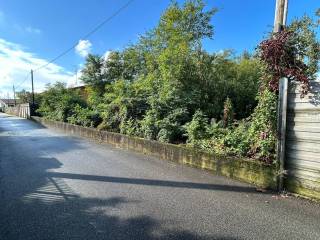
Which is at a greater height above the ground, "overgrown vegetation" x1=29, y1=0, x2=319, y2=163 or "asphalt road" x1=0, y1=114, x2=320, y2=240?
"overgrown vegetation" x1=29, y1=0, x2=319, y2=163

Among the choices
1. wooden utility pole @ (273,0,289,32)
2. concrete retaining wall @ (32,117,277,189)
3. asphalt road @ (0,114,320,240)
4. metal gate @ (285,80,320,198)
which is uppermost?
wooden utility pole @ (273,0,289,32)

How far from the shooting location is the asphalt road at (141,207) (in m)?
3.21

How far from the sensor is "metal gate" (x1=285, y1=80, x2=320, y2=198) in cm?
423

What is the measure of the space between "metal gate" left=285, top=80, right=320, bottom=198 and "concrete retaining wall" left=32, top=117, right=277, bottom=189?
1.21 ft

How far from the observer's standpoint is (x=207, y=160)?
621 centimetres

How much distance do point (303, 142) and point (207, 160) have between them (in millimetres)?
2321

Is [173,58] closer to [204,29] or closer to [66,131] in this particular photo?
[204,29]

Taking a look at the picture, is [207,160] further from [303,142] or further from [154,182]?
[303,142]

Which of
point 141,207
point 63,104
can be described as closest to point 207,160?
point 141,207

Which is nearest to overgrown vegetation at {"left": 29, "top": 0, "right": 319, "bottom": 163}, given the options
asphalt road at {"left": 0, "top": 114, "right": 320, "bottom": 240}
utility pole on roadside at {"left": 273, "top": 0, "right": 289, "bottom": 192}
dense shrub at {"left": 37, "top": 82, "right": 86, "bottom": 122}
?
utility pole on roadside at {"left": 273, "top": 0, "right": 289, "bottom": 192}

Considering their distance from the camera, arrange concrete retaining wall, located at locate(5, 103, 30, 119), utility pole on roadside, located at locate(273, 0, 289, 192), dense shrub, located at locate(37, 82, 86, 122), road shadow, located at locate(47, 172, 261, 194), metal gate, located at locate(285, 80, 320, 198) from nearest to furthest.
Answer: metal gate, located at locate(285, 80, 320, 198), utility pole on roadside, located at locate(273, 0, 289, 192), road shadow, located at locate(47, 172, 261, 194), dense shrub, located at locate(37, 82, 86, 122), concrete retaining wall, located at locate(5, 103, 30, 119)

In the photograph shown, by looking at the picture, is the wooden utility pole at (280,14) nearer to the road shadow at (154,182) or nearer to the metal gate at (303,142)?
the metal gate at (303,142)

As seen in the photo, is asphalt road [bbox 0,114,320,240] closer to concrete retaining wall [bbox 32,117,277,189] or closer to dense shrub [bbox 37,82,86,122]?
concrete retaining wall [bbox 32,117,277,189]

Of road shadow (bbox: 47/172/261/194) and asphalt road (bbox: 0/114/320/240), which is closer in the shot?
asphalt road (bbox: 0/114/320/240)
